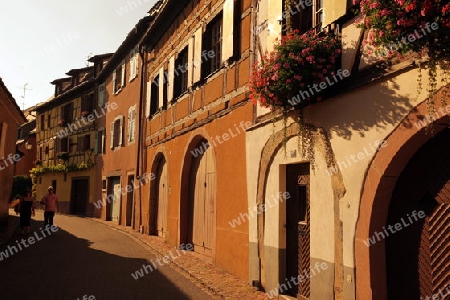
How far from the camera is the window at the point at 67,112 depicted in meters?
29.9

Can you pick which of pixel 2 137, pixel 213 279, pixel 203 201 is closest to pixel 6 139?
pixel 2 137

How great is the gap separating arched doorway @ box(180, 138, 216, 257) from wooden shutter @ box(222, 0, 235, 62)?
2.23 meters

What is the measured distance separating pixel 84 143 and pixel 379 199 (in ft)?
81.8

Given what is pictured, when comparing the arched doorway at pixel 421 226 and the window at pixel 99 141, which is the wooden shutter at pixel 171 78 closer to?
the arched doorway at pixel 421 226

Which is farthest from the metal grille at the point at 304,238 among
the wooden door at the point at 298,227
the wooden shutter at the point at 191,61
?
the wooden shutter at the point at 191,61

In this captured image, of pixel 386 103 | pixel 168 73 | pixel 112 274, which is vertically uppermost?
pixel 168 73

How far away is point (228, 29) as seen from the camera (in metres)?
8.79

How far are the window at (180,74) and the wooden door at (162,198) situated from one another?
9.01ft

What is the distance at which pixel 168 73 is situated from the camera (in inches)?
529

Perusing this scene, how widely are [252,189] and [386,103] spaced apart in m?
3.46

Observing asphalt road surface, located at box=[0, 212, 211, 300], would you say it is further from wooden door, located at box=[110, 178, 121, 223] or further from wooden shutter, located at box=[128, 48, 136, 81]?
wooden shutter, located at box=[128, 48, 136, 81]

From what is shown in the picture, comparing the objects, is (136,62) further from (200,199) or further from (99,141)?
(200,199)

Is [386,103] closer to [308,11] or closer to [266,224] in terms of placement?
[308,11]

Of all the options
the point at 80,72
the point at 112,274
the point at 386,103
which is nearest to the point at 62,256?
the point at 112,274
